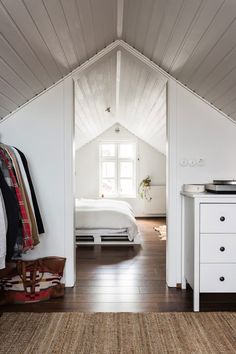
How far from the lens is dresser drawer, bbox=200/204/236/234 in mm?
2287

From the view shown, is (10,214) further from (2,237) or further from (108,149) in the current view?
(108,149)

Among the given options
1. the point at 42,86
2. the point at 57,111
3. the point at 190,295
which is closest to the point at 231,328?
the point at 190,295

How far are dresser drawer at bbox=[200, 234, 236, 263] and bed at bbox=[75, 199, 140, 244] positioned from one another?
2323 mm

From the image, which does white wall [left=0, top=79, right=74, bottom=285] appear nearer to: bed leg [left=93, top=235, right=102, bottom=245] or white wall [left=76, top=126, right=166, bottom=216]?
bed leg [left=93, top=235, right=102, bottom=245]

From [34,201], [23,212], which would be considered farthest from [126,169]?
[23,212]

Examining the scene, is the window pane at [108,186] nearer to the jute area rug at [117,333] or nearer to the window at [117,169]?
the window at [117,169]

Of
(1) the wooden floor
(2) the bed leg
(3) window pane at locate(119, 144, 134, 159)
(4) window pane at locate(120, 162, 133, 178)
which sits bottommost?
(1) the wooden floor

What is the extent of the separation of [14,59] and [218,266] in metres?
2.10

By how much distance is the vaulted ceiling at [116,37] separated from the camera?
67.2 inches

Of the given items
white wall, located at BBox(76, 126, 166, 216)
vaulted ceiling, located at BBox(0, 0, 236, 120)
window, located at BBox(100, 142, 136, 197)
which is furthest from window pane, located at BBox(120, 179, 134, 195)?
vaulted ceiling, located at BBox(0, 0, 236, 120)

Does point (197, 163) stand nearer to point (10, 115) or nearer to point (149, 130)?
point (10, 115)

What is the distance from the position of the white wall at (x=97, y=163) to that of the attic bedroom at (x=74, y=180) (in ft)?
13.3

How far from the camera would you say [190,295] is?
263cm

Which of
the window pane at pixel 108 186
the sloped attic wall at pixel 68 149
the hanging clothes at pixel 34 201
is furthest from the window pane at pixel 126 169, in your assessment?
the hanging clothes at pixel 34 201
